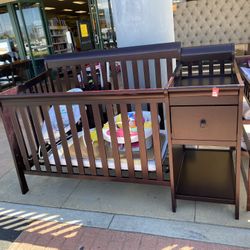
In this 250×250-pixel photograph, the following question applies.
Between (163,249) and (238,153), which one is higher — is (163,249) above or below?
below

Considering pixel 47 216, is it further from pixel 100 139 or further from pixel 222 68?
pixel 222 68

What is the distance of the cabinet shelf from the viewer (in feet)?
5.54

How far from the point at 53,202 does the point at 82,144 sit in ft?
1.65

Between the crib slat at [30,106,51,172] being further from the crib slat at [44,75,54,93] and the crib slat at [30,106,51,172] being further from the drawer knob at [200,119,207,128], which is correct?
the drawer knob at [200,119,207,128]

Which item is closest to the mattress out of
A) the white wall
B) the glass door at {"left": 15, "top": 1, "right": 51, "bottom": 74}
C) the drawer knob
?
the drawer knob

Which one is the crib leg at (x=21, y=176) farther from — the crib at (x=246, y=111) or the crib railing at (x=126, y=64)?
the crib at (x=246, y=111)

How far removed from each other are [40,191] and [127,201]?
777 mm

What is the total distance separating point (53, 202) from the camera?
2.01 m

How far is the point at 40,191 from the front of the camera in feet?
7.13

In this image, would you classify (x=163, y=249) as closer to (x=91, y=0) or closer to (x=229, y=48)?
(x=229, y=48)

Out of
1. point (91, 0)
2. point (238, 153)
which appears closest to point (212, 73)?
point (238, 153)

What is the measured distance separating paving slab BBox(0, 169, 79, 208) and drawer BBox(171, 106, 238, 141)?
1.11 meters

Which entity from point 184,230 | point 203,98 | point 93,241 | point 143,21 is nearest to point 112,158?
point 93,241

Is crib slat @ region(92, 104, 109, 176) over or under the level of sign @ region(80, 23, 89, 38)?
under
